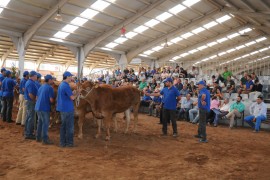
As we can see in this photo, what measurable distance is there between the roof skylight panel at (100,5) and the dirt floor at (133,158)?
38.6ft

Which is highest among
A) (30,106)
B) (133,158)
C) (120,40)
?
(120,40)

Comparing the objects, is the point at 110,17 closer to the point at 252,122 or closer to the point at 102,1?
the point at 102,1

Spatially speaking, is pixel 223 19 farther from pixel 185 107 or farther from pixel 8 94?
pixel 8 94

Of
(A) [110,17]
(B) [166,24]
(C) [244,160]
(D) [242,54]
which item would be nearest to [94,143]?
(C) [244,160]

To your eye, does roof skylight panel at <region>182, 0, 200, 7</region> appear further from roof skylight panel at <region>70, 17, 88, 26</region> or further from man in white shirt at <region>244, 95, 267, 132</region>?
man in white shirt at <region>244, 95, 267, 132</region>

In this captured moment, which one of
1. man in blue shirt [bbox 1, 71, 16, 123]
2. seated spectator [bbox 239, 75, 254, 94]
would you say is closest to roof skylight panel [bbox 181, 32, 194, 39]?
seated spectator [bbox 239, 75, 254, 94]

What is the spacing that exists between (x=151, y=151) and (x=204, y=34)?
72.4ft

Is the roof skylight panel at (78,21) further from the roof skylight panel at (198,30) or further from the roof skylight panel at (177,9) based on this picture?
the roof skylight panel at (198,30)

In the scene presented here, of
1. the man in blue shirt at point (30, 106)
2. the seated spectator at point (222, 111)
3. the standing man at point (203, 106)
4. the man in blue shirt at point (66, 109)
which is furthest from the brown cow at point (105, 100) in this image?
the seated spectator at point (222, 111)

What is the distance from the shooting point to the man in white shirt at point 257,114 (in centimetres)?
1024

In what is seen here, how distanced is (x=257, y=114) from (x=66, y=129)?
7.83 m

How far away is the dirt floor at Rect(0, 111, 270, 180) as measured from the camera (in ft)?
14.7

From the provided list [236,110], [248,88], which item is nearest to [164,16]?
[248,88]

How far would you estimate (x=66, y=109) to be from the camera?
6.07 metres
